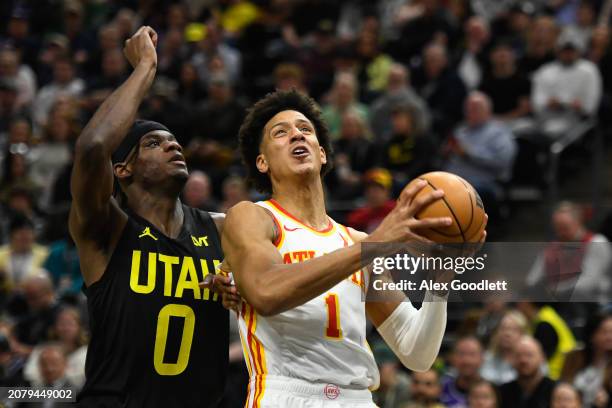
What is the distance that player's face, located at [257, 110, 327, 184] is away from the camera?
569 cm

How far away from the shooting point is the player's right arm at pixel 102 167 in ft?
18.2

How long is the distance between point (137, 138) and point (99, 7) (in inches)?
523

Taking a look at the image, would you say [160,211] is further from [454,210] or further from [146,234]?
[454,210]

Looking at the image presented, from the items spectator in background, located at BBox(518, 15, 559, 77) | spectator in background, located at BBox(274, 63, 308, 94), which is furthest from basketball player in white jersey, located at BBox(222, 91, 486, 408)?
spectator in background, located at BBox(518, 15, 559, 77)

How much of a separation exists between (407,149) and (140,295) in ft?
23.8

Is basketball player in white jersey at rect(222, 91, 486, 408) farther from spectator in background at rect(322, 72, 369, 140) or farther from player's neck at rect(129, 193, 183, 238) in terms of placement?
spectator in background at rect(322, 72, 369, 140)

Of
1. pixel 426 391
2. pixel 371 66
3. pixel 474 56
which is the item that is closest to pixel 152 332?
pixel 426 391

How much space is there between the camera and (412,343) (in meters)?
5.70

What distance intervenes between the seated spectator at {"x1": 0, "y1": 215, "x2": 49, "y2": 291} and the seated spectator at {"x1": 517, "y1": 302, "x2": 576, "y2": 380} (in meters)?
5.37

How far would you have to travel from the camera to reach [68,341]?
10734 millimetres

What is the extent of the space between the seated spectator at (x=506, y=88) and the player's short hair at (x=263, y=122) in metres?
7.97

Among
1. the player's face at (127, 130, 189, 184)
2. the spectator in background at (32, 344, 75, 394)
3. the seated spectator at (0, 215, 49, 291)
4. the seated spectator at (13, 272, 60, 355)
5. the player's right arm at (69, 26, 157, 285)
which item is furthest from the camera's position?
the seated spectator at (0, 215, 49, 291)

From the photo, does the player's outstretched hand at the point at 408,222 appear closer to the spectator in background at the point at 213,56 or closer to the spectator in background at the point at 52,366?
the spectator in background at the point at 52,366

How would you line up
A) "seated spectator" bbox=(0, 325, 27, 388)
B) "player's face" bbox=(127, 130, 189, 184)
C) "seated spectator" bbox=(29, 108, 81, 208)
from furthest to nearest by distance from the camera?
"seated spectator" bbox=(29, 108, 81, 208) < "seated spectator" bbox=(0, 325, 27, 388) < "player's face" bbox=(127, 130, 189, 184)
